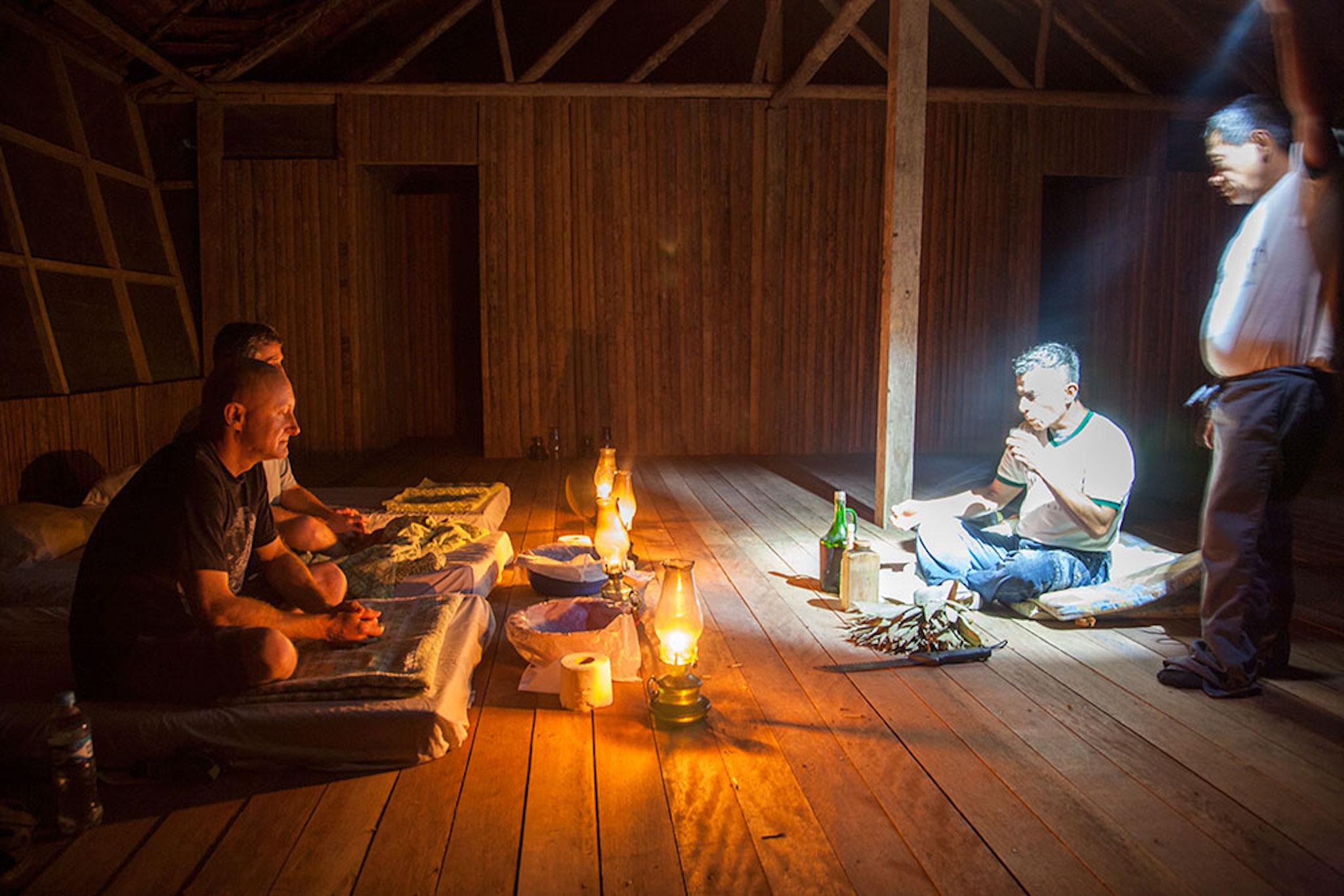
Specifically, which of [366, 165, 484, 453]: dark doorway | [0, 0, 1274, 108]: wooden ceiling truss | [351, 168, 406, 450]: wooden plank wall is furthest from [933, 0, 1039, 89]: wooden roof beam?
[351, 168, 406, 450]: wooden plank wall

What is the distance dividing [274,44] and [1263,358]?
778 cm

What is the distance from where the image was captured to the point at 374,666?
8.95ft

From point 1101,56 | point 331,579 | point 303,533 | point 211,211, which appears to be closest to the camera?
point 331,579

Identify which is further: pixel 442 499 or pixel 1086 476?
pixel 442 499

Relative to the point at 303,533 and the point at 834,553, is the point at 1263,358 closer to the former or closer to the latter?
the point at 834,553

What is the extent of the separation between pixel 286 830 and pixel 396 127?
7389mm

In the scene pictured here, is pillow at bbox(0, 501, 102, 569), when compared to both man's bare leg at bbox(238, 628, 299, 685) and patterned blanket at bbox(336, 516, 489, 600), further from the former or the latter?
man's bare leg at bbox(238, 628, 299, 685)

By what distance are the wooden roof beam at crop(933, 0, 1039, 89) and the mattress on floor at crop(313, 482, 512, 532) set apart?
5916 mm

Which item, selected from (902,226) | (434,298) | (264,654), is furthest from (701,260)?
(264,654)

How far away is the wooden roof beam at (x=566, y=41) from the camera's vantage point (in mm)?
8133

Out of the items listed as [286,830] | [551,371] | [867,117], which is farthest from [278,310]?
[286,830]

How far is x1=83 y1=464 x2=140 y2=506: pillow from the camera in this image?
5.39 meters

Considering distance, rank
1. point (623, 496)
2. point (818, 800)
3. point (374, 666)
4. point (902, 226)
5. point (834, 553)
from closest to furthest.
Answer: point (818, 800)
point (374, 666)
point (834, 553)
point (623, 496)
point (902, 226)

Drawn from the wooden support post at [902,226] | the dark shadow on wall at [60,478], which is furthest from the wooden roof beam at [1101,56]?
the dark shadow on wall at [60,478]
